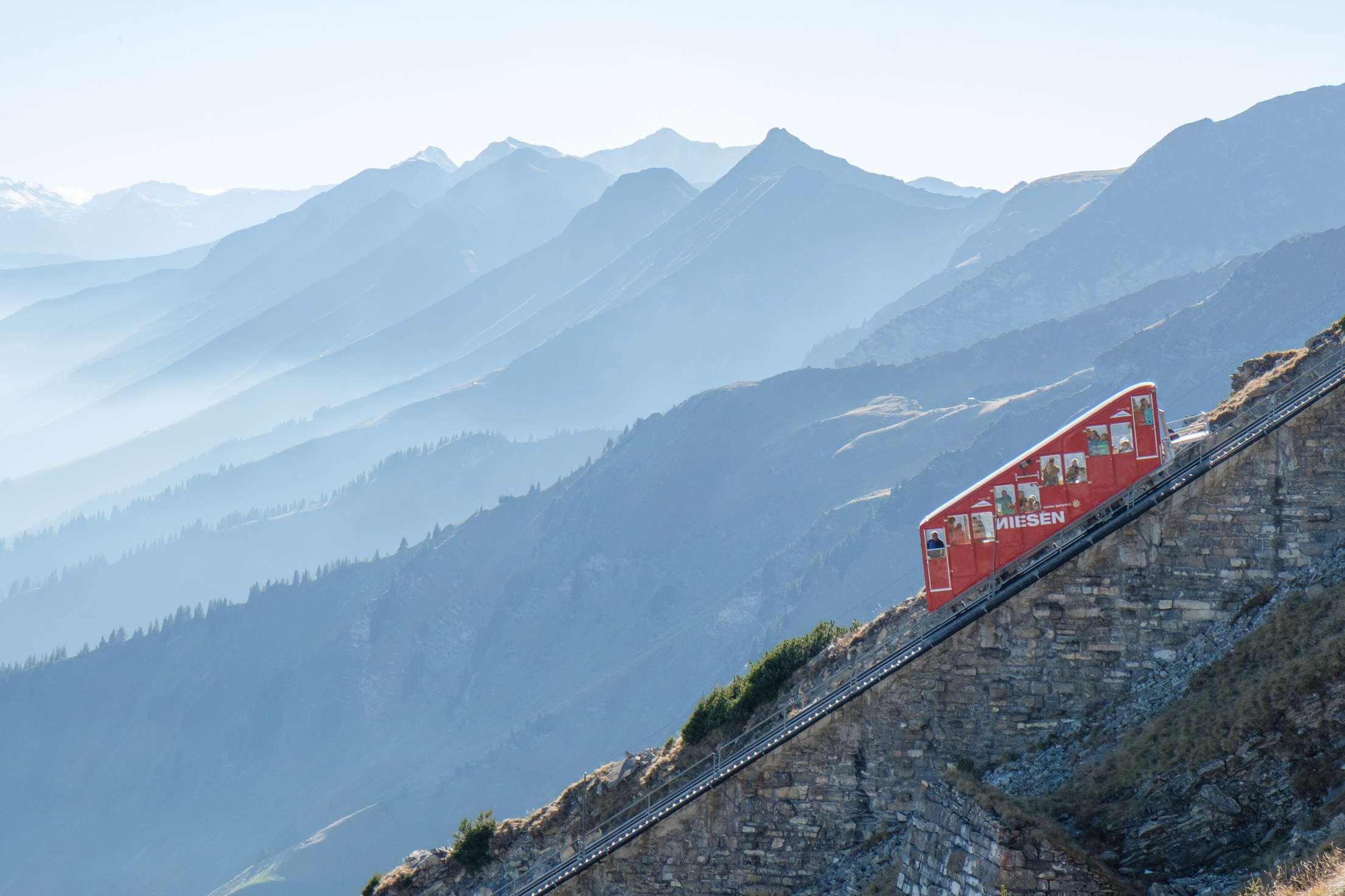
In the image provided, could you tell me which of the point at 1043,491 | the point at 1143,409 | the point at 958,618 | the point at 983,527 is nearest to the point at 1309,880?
the point at 958,618

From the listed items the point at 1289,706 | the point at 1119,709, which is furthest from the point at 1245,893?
the point at 1119,709

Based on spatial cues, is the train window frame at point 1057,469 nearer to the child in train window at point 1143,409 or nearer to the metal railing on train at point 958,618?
the metal railing on train at point 958,618

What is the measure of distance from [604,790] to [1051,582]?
17953 millimetres

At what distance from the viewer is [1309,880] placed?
27.8 metres

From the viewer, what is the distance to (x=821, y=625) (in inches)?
2010

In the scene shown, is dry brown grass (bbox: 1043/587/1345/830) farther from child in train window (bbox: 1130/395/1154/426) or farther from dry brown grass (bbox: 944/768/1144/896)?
child in train window (bbox: 1130/395/1154/426)

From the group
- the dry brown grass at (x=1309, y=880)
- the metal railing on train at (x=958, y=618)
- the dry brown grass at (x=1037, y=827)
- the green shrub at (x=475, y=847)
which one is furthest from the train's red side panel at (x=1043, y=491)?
the green shrub at (x=475, y=847)

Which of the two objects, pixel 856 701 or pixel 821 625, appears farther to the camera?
pixel 821 625

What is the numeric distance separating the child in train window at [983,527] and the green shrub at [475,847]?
20.8m

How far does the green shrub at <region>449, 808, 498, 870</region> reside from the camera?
Result: 5078cm

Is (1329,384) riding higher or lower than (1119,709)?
higher

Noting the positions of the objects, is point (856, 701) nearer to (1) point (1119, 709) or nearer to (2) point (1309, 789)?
(1) point (1119, 709)

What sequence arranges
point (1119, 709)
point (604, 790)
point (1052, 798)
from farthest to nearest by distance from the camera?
point (604, 790), point (1119, 709), point (1052, 798)

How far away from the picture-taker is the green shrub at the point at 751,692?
48.7 metres
